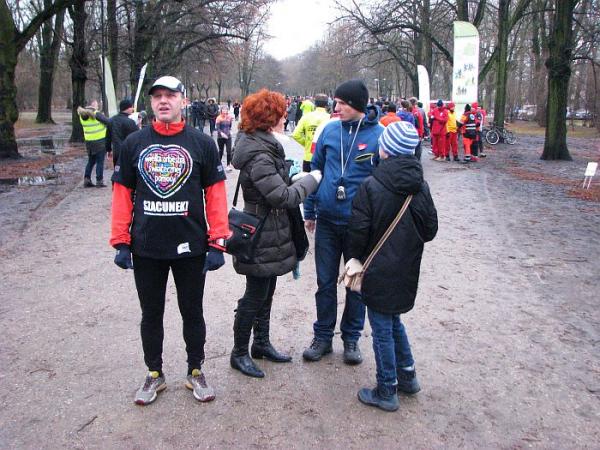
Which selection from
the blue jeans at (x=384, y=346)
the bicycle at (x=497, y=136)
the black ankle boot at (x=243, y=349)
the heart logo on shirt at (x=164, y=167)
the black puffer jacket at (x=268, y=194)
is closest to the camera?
the heart logo on shirt at (x=164, y=167)

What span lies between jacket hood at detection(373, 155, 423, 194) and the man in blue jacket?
0.54 m

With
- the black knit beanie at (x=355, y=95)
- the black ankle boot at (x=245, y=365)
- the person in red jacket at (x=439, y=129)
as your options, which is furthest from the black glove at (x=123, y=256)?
the person in red jacket at (x=439, y=129)

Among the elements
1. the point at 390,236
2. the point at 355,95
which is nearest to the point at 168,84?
the point at 355,95

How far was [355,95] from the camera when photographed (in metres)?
3.80

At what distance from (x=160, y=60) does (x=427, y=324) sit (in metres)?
29.6

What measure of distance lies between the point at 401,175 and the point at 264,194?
0.85 metres

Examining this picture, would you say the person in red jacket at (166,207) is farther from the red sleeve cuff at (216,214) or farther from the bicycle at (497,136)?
the bicycle at (497,136)

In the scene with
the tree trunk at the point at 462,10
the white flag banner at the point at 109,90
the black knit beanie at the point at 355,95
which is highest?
the tree trunk at the point at 462,10

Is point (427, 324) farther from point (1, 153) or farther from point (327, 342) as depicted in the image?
point (1, 153)

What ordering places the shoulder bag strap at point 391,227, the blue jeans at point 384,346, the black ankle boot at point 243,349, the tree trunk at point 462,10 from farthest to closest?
the tree trunk at point 462,10, the black ankle boot at point 243,349, the blue jeans at point 384,346, the shoulder bag strap at point 391,227

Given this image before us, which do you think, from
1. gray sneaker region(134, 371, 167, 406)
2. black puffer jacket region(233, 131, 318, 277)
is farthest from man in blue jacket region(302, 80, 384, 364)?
gray sneaker region(134, 371, 167, 406)

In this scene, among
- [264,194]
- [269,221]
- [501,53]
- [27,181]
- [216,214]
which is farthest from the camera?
[501,53]

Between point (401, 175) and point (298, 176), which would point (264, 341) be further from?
point (401, 175)

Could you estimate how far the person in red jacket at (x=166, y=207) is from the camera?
3.20 meters
